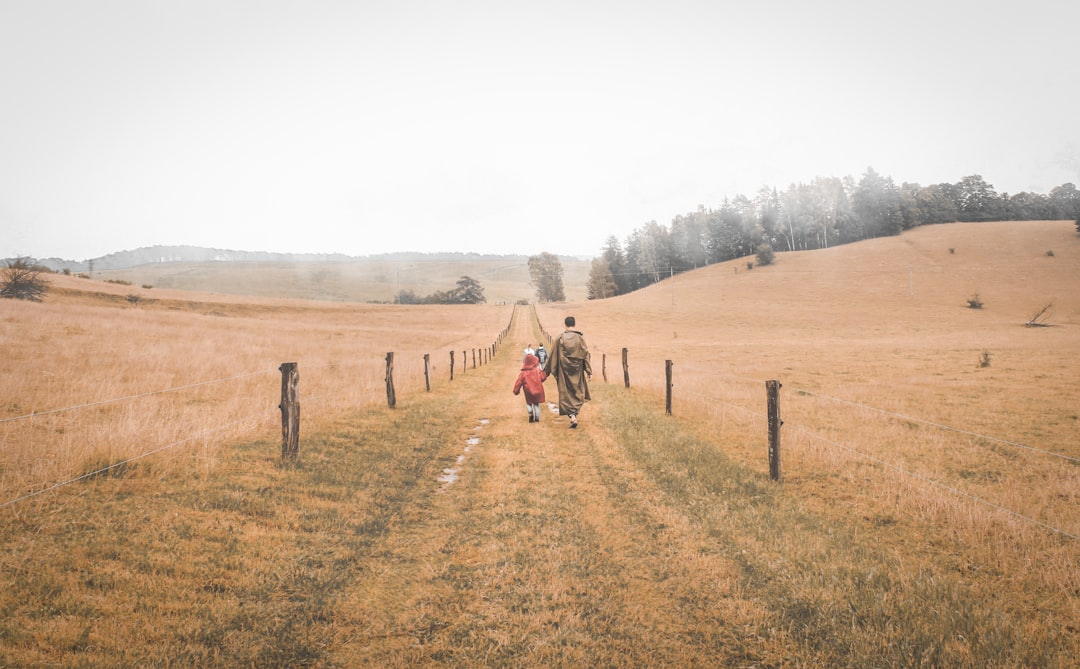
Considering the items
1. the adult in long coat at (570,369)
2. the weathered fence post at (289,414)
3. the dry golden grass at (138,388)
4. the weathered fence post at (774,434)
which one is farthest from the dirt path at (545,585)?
the adult in long coat at (570,369)

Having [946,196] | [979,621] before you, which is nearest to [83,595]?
[979,621]

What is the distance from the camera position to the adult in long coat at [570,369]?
1155 cm

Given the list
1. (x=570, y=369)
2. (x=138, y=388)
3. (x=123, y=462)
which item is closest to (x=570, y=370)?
(x=570, y=369)

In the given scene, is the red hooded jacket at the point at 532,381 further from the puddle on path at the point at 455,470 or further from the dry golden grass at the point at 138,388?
the dry golden grass at the point at 138,388

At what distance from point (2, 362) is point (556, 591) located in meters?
15.5

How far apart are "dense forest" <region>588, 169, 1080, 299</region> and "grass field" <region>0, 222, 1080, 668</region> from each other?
92046mm

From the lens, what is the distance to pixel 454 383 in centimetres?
1839

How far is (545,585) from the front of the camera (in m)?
4.35

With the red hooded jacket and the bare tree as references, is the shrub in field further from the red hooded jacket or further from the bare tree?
the bare tree

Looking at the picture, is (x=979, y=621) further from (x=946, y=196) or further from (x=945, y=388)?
(x=946, y=196)

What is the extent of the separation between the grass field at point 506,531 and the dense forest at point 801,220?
9205 centimetres

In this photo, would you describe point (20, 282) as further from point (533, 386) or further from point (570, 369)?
point (570, 369)

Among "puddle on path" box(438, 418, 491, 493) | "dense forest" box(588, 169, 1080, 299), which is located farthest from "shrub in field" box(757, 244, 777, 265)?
"puddle on path" box(438, 418, 491, 493)

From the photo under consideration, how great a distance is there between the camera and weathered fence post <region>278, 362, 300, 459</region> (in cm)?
780
